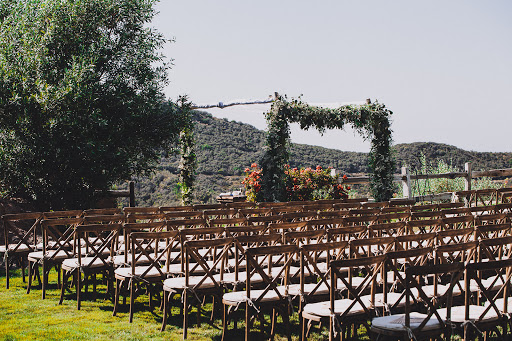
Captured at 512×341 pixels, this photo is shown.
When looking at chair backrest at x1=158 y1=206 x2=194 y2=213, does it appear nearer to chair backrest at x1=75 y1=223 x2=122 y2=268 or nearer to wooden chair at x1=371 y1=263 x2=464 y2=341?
chair backrest at x1=75 y1=223 x2=122 y2=268

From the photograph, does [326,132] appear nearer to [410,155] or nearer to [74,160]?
[74,160]

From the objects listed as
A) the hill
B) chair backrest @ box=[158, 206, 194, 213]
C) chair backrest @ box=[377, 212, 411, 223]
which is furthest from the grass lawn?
the hill

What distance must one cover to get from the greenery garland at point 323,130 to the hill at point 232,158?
7.36 meters

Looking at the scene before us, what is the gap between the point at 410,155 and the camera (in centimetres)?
3609

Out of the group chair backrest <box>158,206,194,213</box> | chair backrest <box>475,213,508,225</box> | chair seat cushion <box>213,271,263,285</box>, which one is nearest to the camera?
chair seat cushion <box>213,271,263,285</box>

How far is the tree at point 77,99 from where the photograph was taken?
10836 mm

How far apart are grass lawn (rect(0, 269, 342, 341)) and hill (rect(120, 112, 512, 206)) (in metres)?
15.2

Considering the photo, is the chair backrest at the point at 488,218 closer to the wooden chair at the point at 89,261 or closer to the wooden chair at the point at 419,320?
the wooden chair at the point at 419,320

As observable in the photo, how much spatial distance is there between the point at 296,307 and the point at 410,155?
31835 millimetres

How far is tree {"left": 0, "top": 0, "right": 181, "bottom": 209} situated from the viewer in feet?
35.6

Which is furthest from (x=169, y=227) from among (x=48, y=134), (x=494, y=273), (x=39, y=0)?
(x=39, y=0)

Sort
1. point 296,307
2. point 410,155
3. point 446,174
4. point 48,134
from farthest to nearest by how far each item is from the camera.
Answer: point 410,155
point 446,174
point 48,134
point 296,307

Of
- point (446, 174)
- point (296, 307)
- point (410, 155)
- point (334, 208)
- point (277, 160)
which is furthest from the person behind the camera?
point (410, 155)

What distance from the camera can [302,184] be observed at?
13.8 meters
